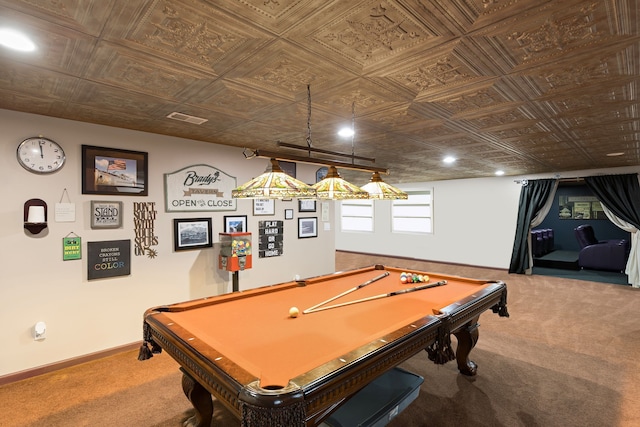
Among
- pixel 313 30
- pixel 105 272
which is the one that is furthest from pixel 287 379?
pixel 105 272

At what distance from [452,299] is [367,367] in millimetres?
1344

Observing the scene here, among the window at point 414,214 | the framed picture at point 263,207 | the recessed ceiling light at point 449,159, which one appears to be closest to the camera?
the framed picture at point 263,207

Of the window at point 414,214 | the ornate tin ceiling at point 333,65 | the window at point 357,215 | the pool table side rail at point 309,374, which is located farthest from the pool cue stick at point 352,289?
the window at point 357,215

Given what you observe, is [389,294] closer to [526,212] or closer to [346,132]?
[346,132]

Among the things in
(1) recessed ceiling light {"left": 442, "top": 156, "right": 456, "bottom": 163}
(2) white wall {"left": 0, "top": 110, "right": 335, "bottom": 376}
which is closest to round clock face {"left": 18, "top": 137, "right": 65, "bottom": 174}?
(2) white wall {"left": 0, "top": 110, "right": 335, "bottom": 376}

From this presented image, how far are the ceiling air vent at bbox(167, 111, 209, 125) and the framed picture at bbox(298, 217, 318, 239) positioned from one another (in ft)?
7.63

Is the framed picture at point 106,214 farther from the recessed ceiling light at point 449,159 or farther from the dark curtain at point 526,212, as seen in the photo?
the dark curtain at point 526,212

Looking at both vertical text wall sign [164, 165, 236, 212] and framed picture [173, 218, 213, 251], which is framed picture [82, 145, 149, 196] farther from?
framed picture [173, 218, 213, 251]

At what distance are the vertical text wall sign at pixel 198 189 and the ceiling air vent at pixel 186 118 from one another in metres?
0.91

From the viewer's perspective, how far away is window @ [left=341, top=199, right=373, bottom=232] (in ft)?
32.6

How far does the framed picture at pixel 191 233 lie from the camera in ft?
11.9

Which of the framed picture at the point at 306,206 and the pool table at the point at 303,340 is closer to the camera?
the pool table at the point at 303,340

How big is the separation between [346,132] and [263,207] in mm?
1731

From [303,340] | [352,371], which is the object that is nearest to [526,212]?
[303,340]
